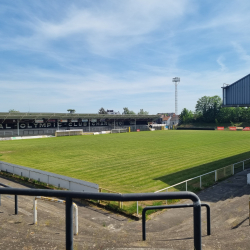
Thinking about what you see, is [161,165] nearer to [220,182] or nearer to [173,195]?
[220,182]

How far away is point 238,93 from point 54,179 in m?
15.9

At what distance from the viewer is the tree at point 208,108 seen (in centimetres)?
11825

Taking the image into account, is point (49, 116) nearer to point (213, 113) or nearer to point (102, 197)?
point (102, 197)

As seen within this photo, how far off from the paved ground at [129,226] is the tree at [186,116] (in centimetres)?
10529

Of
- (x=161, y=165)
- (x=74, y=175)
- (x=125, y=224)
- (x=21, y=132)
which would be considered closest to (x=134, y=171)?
(x=161, y=165)

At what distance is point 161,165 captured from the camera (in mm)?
23016

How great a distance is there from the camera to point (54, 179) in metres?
16.2

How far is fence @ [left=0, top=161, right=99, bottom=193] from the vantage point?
1338cm

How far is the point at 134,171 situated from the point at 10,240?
1780 cm

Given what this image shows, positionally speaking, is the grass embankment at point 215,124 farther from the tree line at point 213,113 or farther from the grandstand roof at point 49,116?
the grandstand roof at point 49,116

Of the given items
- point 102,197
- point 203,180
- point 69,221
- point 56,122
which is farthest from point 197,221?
point 56,122

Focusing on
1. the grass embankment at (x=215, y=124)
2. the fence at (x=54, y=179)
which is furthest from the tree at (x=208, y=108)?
the fence at (x=54, y=179)

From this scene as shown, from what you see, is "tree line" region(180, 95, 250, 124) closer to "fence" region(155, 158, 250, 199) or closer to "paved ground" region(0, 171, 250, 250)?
"fence" region(155, 158, 250, 199)

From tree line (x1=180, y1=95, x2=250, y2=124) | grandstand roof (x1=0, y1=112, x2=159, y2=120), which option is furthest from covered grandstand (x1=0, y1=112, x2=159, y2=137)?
tree line (x1=180, y1=95, x2=250, y2=124)
